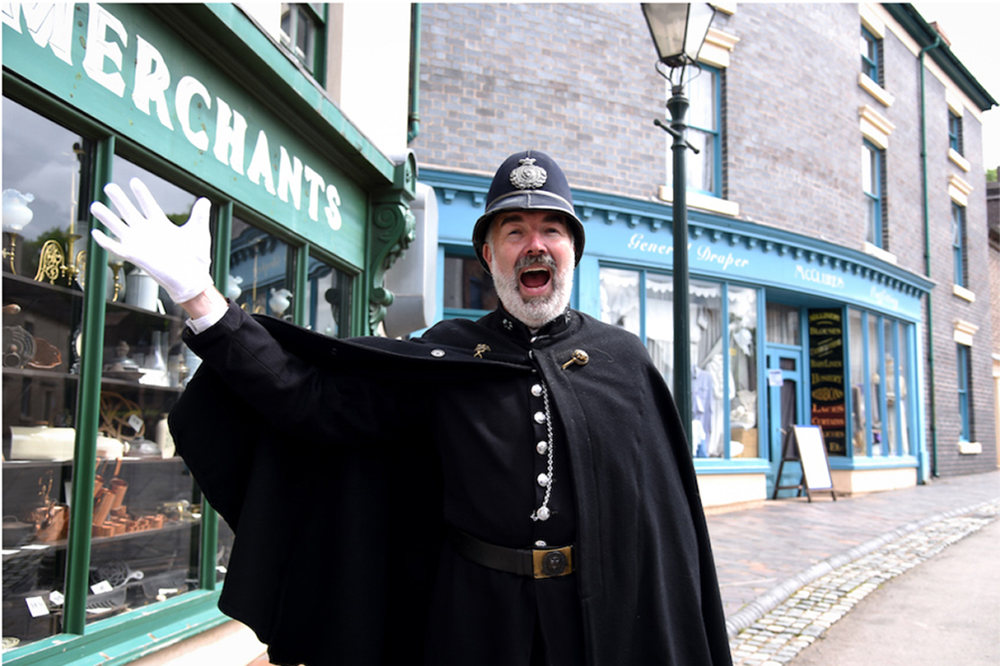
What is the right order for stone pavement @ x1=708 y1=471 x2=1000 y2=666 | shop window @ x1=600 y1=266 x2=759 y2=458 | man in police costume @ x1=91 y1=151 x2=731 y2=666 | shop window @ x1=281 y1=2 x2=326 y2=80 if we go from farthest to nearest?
shop window @ x1=600 y1=266 x2=759 y2=458 < shop window @ x1=281 y1=2 x2=326 y2=80 < stone pavement @ x1=708 y1=471 x2=1000 y2=666 < man in police costume @ x1=91 y1=151 x2=731 y2=666

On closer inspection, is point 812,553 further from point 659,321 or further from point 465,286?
point 465,286

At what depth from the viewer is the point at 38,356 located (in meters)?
3.19

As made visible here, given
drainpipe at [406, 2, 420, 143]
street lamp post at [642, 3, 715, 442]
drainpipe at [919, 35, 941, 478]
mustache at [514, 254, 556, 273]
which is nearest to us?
mustache at [514, 254, 556, 273]

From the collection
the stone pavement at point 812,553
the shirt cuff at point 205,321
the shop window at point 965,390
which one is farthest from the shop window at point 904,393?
the shirt cuff at point 205,321

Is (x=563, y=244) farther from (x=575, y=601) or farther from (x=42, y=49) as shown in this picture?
(x=42, y=49)

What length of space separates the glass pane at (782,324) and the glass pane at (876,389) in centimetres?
188

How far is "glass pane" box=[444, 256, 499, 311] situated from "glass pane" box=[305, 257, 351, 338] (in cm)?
383

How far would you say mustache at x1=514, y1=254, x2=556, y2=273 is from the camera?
8.45 ft

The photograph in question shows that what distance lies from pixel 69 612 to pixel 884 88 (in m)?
17.3

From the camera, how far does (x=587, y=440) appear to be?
2449mm

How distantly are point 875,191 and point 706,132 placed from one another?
5.47m

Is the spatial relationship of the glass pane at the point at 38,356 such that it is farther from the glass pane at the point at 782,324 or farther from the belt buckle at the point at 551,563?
the glass pane at the point at 782,324

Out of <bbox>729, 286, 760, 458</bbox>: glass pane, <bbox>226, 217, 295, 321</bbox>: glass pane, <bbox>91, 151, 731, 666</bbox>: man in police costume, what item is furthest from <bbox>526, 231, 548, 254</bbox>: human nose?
<bbox>729, 286, 760, 458</bbox>: glass pane

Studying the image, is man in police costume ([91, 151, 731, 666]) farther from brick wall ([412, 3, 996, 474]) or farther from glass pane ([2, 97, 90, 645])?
brick wall ([412, 3, 996, 474])
